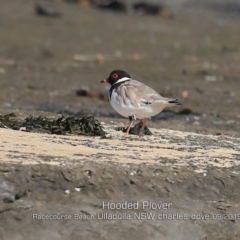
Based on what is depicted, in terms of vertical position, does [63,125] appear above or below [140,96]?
below

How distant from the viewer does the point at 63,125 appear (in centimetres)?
735

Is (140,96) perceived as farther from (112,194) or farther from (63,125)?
(112,194)

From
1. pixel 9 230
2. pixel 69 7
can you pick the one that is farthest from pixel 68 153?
pixel 69 7

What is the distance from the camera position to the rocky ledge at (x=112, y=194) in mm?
5758

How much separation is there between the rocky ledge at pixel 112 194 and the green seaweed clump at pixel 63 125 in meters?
0.71

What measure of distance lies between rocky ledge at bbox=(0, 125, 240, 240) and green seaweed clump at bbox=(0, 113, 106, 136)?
0.71 m

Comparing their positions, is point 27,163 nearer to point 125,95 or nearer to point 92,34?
point 125,95

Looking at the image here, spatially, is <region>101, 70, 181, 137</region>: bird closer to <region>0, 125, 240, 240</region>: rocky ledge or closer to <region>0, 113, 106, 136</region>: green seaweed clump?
<region>0, 113, 106, 136</region>: green seaweed clump

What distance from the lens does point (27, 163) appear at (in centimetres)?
593

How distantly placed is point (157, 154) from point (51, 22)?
46.5ft

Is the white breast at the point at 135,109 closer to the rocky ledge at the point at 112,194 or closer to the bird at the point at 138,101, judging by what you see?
the bird at the point at 138,101

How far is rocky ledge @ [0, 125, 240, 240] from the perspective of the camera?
5.76m

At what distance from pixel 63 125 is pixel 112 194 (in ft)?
5.06

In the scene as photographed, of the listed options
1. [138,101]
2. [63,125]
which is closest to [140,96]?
[138,101]
